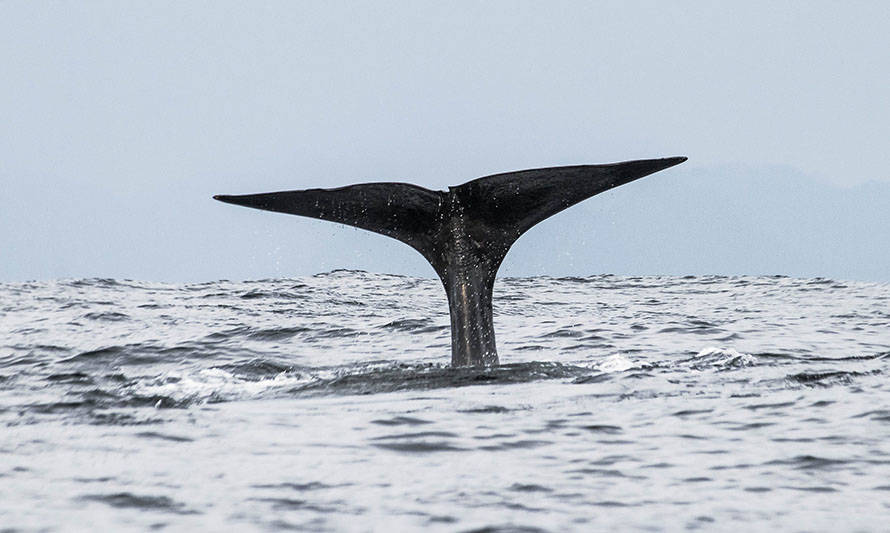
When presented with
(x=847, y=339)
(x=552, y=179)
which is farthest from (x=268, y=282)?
(x=552, y=179)

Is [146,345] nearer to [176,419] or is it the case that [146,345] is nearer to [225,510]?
[176,419]

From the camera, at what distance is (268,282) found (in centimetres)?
2961

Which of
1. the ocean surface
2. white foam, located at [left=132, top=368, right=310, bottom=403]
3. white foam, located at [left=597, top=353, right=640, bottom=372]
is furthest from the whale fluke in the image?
white foam, located at [left=132, top=368, right=310, bottom=403]

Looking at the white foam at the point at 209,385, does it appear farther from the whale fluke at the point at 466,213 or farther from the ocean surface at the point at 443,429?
the whale fluke at the point at 466,213

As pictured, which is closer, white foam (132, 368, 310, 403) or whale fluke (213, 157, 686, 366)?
whale fluke (213, 157, 686, 366)

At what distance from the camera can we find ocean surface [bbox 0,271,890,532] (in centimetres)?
516

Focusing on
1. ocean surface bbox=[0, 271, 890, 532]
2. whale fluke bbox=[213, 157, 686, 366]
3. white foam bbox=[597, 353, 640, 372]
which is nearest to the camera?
ocean surface bbox=[0, 271, 890, 532]

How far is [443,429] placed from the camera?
7375 mm

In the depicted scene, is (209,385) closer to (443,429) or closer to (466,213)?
(466,213)

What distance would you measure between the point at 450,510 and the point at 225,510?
1141 mm

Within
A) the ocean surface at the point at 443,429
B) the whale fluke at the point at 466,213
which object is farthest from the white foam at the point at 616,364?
the whale fluke at the point at 466,213

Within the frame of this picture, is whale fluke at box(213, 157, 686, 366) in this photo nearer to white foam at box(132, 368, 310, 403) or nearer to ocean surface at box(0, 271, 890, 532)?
ocean surface at box(0, 271, 890, 532)

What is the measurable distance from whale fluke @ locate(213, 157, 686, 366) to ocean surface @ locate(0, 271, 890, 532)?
741 mm

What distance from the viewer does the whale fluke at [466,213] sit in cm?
949
